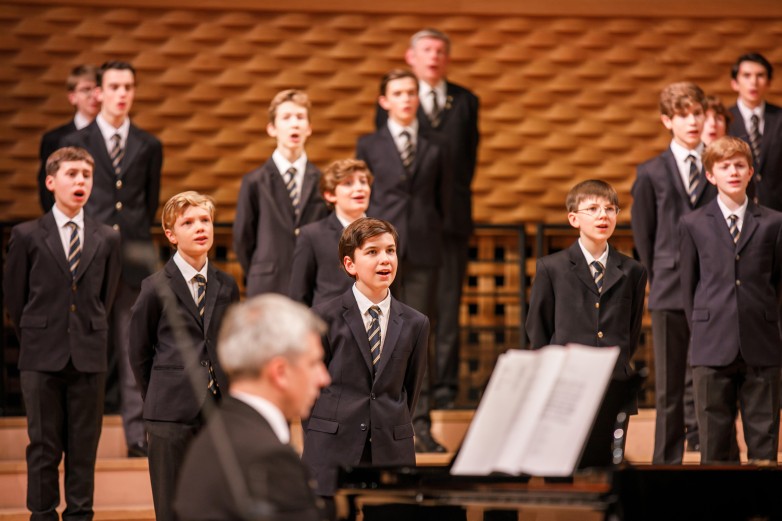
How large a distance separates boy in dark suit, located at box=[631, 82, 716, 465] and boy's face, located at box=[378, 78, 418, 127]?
1.09m

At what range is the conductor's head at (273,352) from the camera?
2.56 metres

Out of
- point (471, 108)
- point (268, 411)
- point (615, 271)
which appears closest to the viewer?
point (268, 411)

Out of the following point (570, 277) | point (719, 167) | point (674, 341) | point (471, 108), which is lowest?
point (674, 341)

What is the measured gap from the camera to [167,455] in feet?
14.2

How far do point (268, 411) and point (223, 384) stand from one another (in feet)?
5.91

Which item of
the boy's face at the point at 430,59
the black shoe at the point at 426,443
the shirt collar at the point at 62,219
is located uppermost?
the boy's face at the point at 430,59

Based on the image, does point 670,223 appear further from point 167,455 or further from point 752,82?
point 167,455

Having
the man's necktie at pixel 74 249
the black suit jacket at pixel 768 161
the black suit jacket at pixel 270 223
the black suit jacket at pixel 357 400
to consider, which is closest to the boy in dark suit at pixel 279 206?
the black suit jacket at pixel 270 223

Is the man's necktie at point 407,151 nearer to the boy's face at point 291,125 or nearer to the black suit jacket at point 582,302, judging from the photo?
the boy's face at point 291,125

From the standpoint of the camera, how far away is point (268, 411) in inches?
101

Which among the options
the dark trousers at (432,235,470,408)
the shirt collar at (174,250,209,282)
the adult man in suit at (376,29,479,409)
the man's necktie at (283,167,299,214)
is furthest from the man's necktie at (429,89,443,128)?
the shirt collar at (174,250,209,282)

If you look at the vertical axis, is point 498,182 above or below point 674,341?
above

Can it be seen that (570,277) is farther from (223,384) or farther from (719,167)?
(223,384)

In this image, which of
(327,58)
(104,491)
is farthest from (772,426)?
(327,58)
